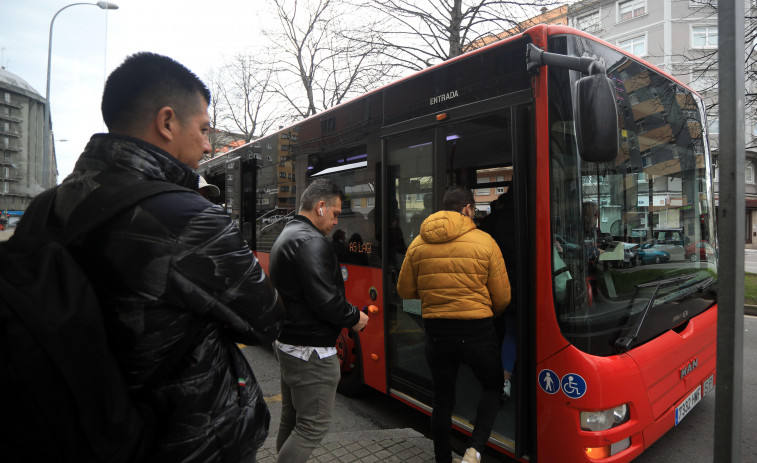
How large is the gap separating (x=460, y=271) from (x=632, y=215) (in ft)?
4.25

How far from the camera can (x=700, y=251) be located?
3670 mm

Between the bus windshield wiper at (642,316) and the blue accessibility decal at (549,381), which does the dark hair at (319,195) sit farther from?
the bus windshield wiper at (642,316)

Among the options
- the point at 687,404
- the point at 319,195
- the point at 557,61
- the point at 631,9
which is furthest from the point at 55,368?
the point at 631,9

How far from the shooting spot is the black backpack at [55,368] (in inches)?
36.4

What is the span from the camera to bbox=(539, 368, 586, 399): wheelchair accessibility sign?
265 cm

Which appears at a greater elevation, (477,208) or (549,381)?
(477,208)

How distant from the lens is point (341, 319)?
8.57 ft

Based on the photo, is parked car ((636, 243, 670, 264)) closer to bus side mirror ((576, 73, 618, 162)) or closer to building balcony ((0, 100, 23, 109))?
bus side mirror ((576, 73, 618, 162))

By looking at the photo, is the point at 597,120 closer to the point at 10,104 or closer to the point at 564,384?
the point at 564,384

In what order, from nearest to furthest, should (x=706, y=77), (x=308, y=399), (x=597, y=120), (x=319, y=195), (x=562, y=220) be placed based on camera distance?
(x=597, y=120) → (x=308, y=399) → (x=562, y=220) → (x=319, y=195) → (x=706, y=77)

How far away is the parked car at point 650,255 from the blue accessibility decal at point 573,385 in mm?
1013

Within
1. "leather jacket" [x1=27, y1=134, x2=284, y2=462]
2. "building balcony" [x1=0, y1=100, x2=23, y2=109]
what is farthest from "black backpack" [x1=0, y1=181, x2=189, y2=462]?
"building balcony" [x1=0, y1=100, x2=23, y2=109]

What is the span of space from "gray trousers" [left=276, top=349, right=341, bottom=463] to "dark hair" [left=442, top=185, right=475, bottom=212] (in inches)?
49.8

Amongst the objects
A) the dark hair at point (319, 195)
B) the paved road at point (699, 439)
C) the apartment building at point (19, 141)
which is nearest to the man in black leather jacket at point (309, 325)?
the dark hair at point (319, 195)
